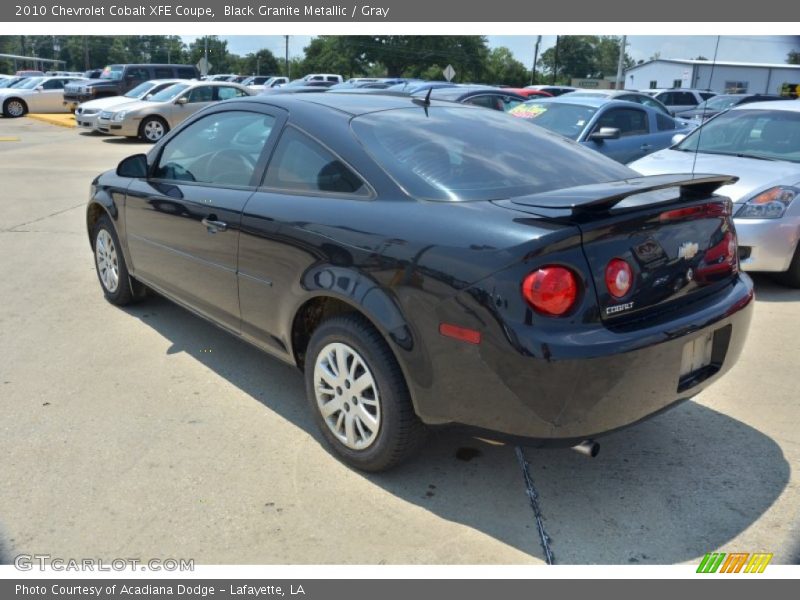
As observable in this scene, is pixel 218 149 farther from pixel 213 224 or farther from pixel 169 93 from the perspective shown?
pixel 169 93

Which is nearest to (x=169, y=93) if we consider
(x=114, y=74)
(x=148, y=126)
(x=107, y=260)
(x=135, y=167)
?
(x=148, y=126)

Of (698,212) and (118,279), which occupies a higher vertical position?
(698,212)

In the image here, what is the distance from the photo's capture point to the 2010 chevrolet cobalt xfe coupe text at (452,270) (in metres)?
2.44

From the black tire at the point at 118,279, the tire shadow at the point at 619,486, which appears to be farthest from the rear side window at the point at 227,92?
the tire shadow at the point at 619,486

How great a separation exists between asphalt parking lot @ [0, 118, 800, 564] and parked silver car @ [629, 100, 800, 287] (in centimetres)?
122

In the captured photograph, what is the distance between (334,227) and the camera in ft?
9.81

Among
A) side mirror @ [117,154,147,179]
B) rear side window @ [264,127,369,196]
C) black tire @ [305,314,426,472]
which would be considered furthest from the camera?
side mirror @ [117,154,147,179]

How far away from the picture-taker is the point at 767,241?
5.44 m

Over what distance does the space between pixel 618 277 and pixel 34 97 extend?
28253mm

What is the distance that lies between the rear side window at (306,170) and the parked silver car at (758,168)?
2728 mm

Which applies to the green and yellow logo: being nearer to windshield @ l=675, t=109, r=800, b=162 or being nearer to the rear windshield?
the rear windshield

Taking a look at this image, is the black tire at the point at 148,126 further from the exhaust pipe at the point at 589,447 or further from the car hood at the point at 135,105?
the exhaust pipe at the point at 589,447

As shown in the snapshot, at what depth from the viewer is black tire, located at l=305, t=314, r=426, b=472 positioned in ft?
9.15

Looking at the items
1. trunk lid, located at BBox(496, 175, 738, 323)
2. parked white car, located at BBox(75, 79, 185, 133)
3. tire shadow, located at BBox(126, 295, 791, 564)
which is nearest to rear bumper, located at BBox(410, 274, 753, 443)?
trunk lid, located at BBox(496, 175, 738, 323)
